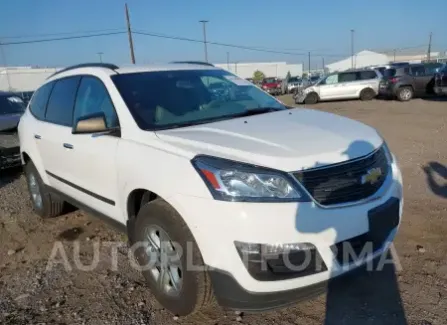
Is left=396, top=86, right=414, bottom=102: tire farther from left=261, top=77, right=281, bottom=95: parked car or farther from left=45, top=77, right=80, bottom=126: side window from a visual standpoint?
left=261, top=77, right=281, bottom=95: parked car

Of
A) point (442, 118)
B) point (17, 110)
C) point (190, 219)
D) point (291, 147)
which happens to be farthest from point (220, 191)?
point (442, 118)

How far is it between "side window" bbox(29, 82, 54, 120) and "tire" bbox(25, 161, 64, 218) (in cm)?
66

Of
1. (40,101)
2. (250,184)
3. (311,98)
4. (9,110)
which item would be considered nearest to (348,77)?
(311,98)

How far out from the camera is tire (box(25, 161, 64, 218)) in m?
4.78

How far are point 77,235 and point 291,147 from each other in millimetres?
3005

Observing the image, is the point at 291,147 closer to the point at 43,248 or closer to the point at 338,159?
the point at 338,159

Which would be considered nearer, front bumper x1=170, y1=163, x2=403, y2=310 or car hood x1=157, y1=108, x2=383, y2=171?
front bumper x1=170, y1=163, x2=403, y2=310

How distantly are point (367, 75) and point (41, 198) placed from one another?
19.3m

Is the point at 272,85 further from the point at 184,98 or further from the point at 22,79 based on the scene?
the point at 184,98

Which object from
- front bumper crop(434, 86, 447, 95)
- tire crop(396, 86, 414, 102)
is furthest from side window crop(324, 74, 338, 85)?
front bumper crop(434, 86, 447, 95)

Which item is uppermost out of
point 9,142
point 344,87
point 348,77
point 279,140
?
point 279,140

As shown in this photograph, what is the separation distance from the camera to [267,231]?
2277 mm

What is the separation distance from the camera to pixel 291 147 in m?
2.52

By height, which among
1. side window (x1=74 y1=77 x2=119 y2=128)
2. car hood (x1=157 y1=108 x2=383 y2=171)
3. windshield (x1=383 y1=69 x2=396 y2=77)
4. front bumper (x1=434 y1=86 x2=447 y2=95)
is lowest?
front bumper (x1=434 y1=86 x2=447 y2=95)
